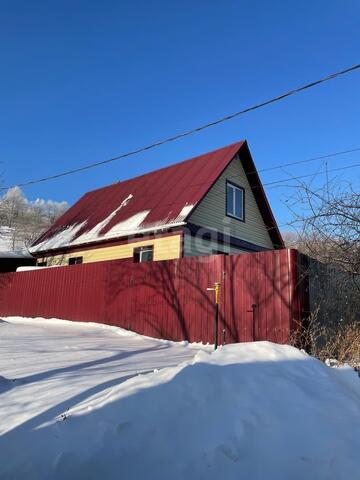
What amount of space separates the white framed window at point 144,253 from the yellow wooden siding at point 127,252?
0.13 meters

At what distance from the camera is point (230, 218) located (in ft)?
60.6

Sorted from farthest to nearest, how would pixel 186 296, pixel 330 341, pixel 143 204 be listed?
pixel 143 204
pixel 186 296
pixel 330 341

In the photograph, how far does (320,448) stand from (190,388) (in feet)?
3.99

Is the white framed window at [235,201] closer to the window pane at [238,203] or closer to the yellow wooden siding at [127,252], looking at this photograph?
the window pane at [238,203]

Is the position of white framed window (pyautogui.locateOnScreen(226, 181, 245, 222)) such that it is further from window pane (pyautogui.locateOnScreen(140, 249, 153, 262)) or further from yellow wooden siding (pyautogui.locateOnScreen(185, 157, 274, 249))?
window pane (pyautogui.locateOnScreen(140, 249, 153, 262))

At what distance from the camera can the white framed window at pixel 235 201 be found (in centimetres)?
1867

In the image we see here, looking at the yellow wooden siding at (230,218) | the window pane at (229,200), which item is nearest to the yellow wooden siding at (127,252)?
the yellow wooden siding at (230,218)

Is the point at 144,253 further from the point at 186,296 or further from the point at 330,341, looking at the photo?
the point at 330,341

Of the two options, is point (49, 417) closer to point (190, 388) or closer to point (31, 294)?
point (190, 388)

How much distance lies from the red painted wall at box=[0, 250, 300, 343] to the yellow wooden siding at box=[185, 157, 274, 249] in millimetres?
4436

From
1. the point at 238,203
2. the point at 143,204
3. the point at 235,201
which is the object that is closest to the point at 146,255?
the point at 143,204

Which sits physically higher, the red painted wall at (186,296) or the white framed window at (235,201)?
the white framed window at (235,201)

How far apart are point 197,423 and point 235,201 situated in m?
16.0

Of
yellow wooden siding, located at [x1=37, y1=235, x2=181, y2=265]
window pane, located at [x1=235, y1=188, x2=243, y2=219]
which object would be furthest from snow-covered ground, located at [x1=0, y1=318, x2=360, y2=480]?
window pane, located at [x1=235, y1=188, x2=243, y2=219]
